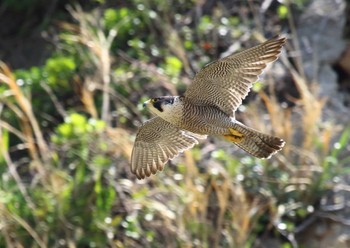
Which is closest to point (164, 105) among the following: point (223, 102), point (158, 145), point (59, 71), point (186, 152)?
point (223, 102)

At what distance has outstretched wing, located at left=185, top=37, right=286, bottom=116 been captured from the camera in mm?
6461

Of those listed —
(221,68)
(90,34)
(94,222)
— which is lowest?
(94,222)

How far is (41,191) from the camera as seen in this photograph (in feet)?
26.9

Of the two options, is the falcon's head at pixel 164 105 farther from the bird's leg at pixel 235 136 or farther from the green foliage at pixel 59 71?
the green foliage at pixel 59 71

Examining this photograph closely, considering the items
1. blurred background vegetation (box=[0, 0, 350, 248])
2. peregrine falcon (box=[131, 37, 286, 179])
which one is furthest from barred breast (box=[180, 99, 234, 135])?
blurred background vegetation (box=[0, 0, 350, 248])

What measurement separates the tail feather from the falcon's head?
356mm

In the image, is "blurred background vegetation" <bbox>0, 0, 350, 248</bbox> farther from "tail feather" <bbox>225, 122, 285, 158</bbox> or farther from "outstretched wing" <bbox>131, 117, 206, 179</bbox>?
"tail feather" <bbox>225, 122, 285, 158</bbox>

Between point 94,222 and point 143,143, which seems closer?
point 143,143

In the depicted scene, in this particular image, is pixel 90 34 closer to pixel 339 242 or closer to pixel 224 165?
pixel 224 165

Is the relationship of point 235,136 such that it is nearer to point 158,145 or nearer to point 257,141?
point 257,141

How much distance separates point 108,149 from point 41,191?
568mm

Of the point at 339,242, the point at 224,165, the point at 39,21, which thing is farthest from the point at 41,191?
the point at 39,21

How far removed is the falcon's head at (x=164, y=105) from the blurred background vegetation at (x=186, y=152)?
137 cm

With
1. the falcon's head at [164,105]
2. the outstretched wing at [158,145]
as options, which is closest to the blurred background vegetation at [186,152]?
the outstretched wing at [158,145]
